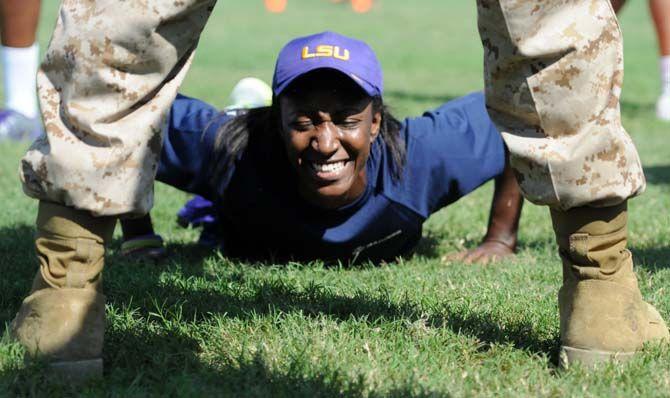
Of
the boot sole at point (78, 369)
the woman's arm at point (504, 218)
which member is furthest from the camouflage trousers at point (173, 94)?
the woman's arm at point (504, 218)

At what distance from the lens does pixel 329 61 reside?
12.3 feet

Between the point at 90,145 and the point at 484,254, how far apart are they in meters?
2.24

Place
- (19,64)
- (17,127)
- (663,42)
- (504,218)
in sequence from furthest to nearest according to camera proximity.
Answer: (663,42) → (17,127) → (19,64) → (504,218)

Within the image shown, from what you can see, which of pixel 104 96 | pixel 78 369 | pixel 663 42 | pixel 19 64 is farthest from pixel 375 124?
pixel 663 42

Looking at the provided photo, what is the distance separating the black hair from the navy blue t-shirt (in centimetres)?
1

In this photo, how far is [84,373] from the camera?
263cm

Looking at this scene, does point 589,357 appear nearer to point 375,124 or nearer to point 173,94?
point 173,94

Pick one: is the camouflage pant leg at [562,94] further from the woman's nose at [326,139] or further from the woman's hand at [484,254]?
the woman's hand at [484,254]

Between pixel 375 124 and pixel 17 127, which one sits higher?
pixel 375 124

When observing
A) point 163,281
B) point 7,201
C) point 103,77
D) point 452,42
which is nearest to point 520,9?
point 103,77

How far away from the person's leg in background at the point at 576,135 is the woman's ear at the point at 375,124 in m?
1.38

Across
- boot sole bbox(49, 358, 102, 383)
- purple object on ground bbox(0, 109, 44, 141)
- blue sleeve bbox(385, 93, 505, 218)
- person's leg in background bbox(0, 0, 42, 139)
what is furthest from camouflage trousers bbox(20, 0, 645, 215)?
purple object on ground bbox(0, 109, 44, 141)

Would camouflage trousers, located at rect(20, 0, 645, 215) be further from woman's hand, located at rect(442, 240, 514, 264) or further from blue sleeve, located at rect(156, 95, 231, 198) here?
woman's hand, located at rect(442, 240, 514, 264)

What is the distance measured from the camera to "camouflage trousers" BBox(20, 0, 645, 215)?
8.31 ft
